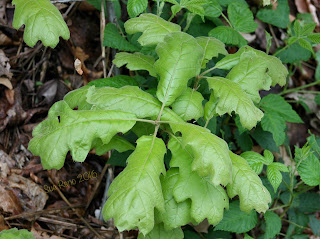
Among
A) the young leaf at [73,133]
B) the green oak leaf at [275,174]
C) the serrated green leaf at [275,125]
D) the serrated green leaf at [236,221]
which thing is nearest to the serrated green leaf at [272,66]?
the green oak leaf at [275,174]

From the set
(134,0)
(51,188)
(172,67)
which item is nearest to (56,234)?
(51,188)

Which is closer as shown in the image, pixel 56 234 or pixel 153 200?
pixel 153 200

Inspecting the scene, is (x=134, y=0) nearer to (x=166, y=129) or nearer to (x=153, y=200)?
(x=166, y=129)

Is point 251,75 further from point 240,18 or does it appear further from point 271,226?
point 271,226

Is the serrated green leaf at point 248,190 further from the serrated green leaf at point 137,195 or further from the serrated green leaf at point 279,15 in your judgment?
the serrated green leaf at point 279,15

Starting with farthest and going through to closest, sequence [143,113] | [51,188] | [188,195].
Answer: [51,188], [143,113], [188,195]

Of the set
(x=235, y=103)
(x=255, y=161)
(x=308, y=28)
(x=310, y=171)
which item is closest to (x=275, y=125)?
(x=310, y=171)
